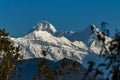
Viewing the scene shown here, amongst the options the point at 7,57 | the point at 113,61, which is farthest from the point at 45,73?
the point at 113,61

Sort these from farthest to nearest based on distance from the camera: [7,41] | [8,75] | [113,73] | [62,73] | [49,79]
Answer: [62,73] → [49,79] → [7,41] → [8,75] → [113,73]

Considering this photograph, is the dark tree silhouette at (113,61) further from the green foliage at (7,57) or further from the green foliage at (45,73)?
the green foliage at (45,73)

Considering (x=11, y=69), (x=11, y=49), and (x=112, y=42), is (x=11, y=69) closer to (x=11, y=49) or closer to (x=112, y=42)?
(x=11, y=49)

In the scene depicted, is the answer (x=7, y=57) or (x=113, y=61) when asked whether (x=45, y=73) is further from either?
(x=113, y=61)

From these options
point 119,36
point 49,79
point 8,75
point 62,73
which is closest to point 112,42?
point 119,36

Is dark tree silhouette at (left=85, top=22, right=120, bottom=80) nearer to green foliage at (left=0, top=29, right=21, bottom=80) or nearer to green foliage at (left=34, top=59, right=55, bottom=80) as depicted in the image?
green foliage at (left=0, top=29, right=21, bottom=80)

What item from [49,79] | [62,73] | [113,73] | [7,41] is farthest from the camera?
[62,73]

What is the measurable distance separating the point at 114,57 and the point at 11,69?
111 meters

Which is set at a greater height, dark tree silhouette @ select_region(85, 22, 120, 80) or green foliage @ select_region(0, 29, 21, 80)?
green foliage @ select_region(0, 29, 21, 80)

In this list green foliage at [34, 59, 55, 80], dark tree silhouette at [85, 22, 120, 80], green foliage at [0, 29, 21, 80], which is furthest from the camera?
green foliage at [34, 59, 55, 80]

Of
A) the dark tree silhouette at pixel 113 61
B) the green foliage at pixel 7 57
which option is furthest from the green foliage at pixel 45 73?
the dark tree silhouette at pixel 113 61

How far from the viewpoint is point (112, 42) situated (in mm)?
23359

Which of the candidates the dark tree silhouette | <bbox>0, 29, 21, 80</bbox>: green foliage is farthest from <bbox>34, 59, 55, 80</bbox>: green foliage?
the dark tree silhouette

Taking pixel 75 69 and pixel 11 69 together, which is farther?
pixel 75 69
